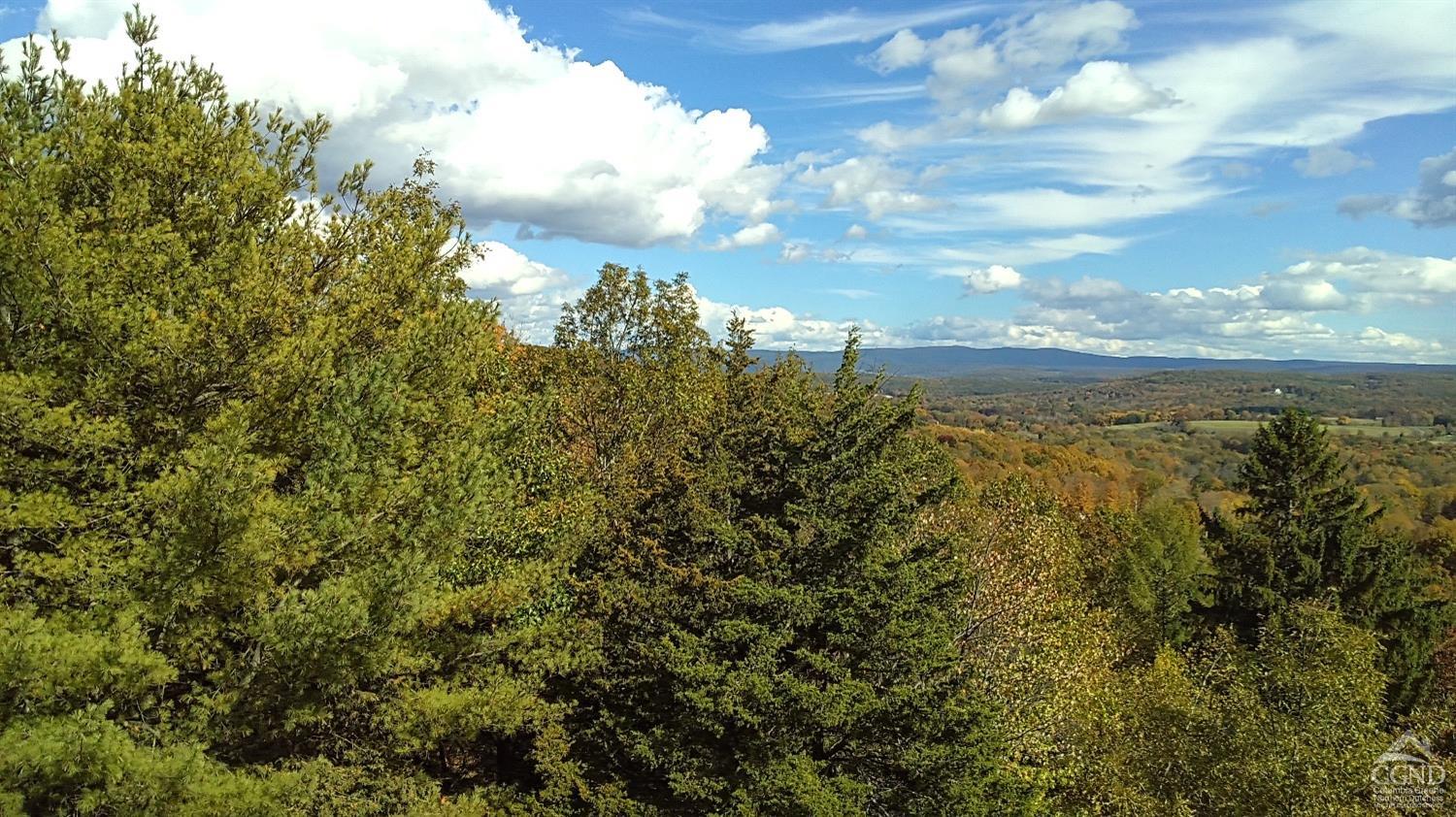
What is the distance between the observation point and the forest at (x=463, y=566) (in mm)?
7742

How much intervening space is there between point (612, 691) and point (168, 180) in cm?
1084

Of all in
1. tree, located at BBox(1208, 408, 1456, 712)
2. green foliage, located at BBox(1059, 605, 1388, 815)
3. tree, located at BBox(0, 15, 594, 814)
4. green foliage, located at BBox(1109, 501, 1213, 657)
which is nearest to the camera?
tree, located at BBox(0, 15, 594, 814)

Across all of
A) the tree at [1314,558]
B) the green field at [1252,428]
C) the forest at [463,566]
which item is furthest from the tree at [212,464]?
the green field at [1252,428]

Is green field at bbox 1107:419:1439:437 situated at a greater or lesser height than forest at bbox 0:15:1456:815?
lesser

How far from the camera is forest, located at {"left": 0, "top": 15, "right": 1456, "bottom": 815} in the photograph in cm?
774

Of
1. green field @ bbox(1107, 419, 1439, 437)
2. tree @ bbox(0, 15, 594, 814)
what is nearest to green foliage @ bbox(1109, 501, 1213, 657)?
tree @ bbox(0, 15, 594, 814)

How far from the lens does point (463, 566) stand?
12.4 m

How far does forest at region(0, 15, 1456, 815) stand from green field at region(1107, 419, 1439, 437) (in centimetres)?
15417

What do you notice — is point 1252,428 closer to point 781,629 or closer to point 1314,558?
point 1314,558

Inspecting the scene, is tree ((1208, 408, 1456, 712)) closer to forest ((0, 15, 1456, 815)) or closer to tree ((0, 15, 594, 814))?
forest ((0, 15, 1456, 815))

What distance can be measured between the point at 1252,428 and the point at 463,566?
190m

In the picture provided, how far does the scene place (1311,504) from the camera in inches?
1108

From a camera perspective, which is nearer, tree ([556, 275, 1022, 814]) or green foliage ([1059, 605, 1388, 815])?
green foliage ([1059, 605, 1388, 815])

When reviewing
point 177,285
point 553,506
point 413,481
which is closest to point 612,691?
point 553,506
